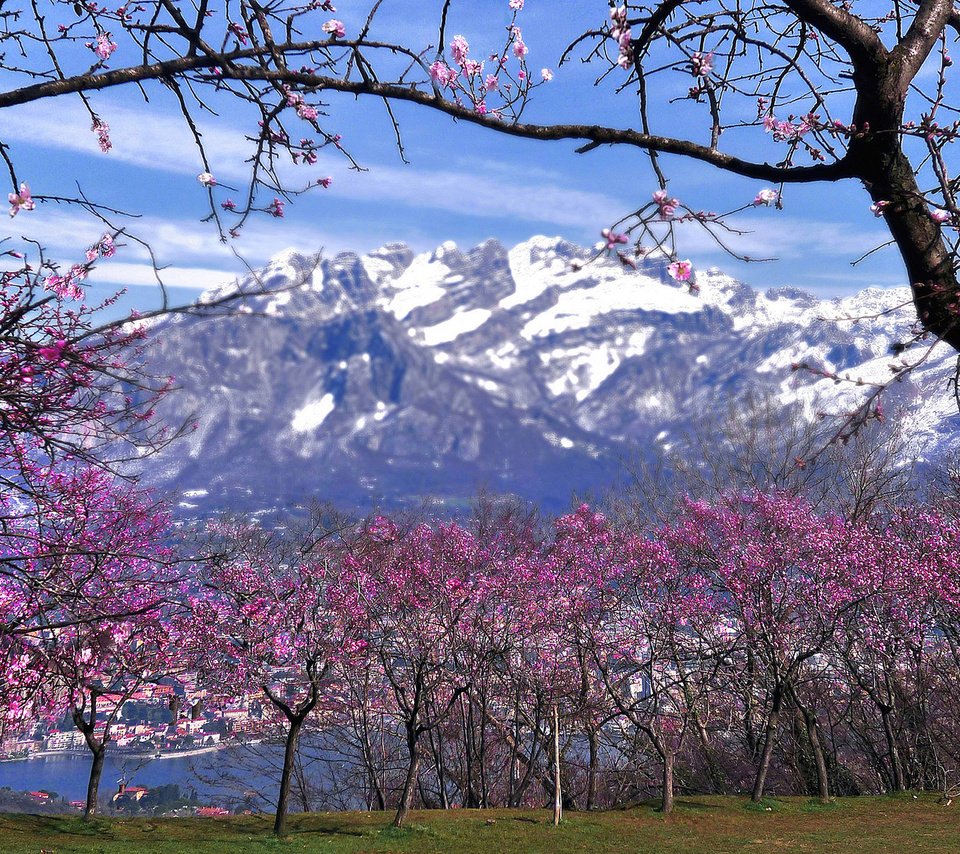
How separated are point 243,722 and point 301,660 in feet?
30.8

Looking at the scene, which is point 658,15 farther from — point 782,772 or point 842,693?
point 782,772

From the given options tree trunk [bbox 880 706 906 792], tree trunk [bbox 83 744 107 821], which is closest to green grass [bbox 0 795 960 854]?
tree trunk [bbox 83 744 107 821]

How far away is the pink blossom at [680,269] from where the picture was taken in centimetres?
448

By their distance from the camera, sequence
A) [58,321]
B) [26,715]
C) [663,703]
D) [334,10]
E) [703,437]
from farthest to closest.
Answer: [703,437], [663,703], [26,715], [58,321], [334,10]

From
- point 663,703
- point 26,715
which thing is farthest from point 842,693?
point 26,715

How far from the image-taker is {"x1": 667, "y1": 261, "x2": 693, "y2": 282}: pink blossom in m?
4.48

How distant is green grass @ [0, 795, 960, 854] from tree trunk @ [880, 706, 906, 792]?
331 centimetres

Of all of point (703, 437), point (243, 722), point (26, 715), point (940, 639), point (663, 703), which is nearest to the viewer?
point (26, 715)

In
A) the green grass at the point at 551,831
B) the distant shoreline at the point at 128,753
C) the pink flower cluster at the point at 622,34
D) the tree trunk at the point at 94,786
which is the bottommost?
the distant shoreline at the point at 128,753

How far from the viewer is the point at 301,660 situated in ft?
94.3

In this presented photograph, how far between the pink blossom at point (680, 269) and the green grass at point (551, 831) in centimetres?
1699

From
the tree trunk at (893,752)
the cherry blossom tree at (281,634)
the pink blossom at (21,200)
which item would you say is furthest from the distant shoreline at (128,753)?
the pink blossom at (21,200)

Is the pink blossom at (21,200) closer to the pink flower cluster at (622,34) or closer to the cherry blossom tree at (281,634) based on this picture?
the pink flower cluster at (622,34)

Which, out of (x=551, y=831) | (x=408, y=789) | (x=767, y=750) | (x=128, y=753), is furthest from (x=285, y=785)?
(x=128, y=753)
